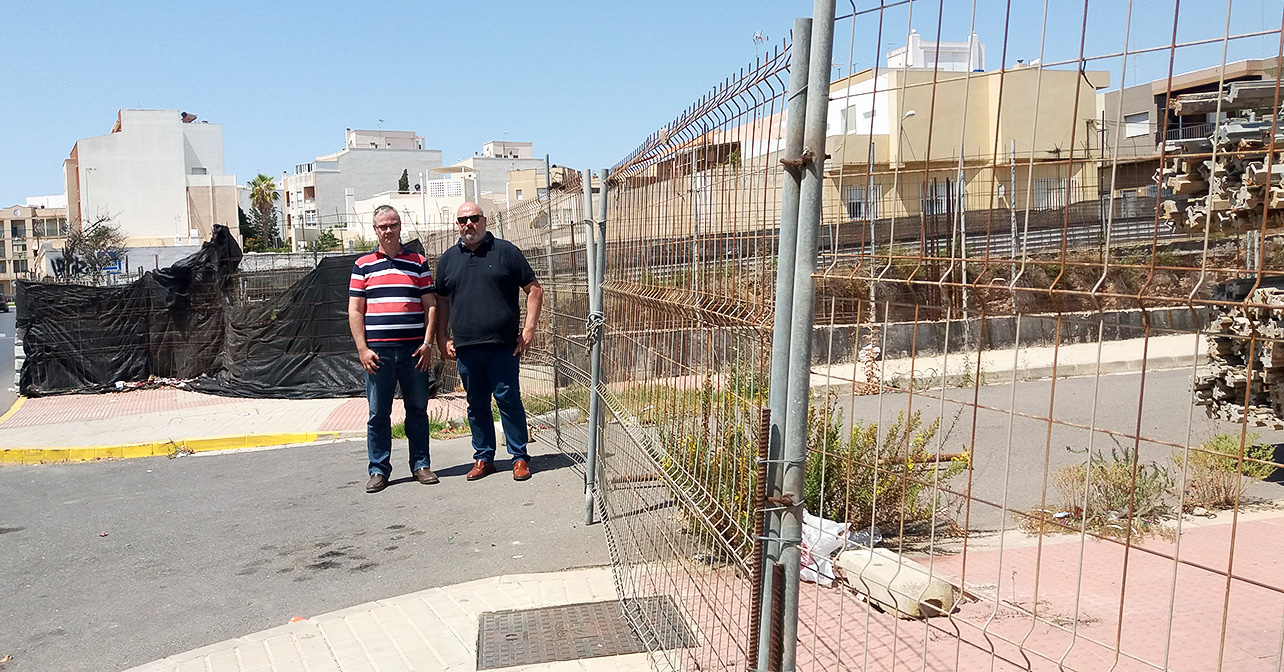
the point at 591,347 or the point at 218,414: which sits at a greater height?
the point at 591,347

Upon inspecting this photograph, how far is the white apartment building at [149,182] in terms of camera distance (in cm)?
7256

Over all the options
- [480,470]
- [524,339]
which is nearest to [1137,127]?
[524,339]

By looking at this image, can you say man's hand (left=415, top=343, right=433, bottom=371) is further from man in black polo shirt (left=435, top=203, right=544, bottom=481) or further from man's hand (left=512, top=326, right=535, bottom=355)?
man's hand (left=512, top=326, right=535, bottom=355)

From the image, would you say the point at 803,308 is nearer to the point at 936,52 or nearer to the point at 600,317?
the point at 936,52

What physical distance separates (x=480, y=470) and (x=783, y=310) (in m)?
5.48

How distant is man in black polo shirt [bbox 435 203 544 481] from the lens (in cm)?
718

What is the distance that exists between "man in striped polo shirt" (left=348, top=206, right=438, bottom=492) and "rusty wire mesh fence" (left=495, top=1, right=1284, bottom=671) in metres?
1.08

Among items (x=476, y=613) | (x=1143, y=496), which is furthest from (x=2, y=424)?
(x=1143, y=496)

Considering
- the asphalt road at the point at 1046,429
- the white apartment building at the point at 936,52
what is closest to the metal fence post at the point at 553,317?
the asphalt road at the point at 1046,429

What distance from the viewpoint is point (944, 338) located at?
147 inches

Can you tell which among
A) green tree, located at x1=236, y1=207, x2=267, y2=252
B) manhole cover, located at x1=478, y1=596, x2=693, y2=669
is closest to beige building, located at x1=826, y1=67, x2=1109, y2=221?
manhole cover, located at x1=478, y1=596, x2=693, y2=669

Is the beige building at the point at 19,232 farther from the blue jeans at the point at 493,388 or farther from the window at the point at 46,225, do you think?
the blue jeans at the point at 493,388

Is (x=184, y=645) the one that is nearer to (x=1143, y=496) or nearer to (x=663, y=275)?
(x=663, y=275)

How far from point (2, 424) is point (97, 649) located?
9042mm
